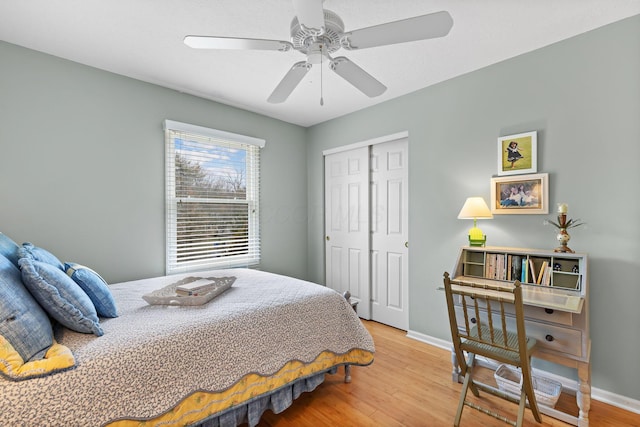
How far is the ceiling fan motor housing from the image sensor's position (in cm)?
150

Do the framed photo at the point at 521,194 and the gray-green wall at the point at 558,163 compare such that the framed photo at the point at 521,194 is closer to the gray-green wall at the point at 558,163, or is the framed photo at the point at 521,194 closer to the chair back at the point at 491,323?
the gray-green wall at the point at 558,163

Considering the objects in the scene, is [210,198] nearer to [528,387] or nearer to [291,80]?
[291,80]

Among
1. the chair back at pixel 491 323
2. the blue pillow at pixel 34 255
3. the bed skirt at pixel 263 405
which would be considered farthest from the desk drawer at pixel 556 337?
the blue pillow at pixel 34 255

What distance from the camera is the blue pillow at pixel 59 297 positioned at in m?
1.36

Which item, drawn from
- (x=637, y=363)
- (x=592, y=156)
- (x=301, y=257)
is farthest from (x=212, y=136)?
(x=637, y=363)

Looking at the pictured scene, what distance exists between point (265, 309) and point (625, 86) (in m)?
2.79

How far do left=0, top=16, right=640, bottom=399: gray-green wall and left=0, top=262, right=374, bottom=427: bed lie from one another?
83 cm

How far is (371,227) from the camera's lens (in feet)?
12.1

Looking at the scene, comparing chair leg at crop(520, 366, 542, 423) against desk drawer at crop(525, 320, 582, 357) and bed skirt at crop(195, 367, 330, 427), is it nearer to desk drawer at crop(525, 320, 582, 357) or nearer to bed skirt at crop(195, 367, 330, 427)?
desk drawer at crop(525, 320, 582, 357)

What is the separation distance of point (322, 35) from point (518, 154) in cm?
186

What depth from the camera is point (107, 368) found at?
1.30 m

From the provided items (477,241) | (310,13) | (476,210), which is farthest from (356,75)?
(477,241)

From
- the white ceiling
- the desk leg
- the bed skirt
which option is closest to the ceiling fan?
the white ceiling

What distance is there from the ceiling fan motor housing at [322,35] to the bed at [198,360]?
5.09ft
